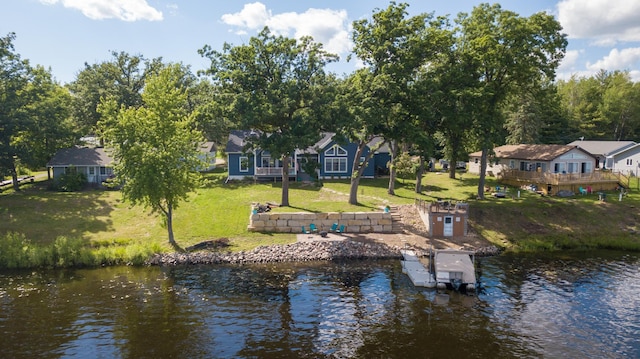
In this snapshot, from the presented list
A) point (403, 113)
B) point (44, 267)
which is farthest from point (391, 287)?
point (44, 267)

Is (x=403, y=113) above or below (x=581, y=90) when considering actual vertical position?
below

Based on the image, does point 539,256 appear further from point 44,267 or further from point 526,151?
point 44,267

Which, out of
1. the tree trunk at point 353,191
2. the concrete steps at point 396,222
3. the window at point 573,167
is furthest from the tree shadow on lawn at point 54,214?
the window at point 573,167

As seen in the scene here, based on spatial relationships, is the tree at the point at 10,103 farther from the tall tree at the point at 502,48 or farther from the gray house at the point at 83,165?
the tall tree at the point at 502,48

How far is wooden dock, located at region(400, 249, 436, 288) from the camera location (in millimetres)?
23703

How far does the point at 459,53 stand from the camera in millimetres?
36250

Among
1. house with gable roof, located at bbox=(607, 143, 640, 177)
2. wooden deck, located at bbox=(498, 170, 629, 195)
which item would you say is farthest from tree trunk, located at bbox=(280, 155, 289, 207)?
house with gable roof, located at bbox=(607, 143, 640, 177)

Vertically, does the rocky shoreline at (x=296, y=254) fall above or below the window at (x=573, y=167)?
below

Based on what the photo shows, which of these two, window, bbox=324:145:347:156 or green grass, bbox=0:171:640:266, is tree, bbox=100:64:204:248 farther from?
window, bbox=324:145:347:156

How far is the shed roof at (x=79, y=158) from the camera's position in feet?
153

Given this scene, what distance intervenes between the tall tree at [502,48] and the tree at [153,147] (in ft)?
77.9

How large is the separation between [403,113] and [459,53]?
734 cm

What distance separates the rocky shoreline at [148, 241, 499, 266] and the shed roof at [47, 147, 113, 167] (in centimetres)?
2419

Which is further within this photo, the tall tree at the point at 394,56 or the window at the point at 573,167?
the window at the point at 573,167
